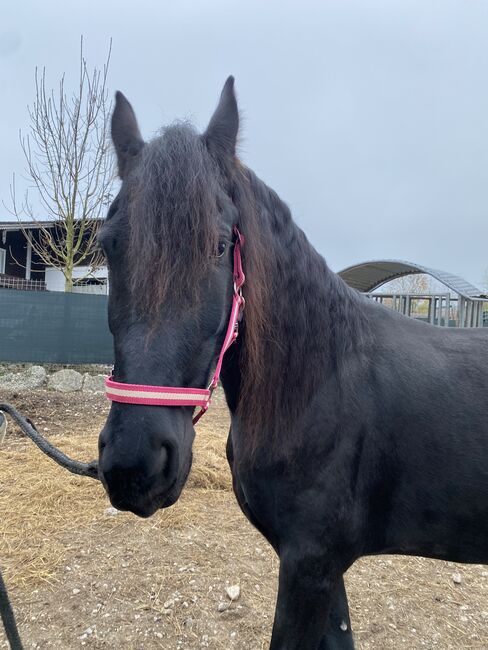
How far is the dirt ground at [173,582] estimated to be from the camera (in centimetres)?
268

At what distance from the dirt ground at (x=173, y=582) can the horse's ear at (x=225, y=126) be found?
8.72 ft

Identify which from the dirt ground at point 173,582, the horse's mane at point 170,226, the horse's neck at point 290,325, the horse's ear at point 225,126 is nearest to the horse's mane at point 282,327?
the horse's neck at point 290,325

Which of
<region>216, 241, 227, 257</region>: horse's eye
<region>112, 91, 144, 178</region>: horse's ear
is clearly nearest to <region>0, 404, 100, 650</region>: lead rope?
<region>216, 241, 227, 257</region>: horse's eye

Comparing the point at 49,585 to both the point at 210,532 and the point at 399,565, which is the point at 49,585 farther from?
the point at 399,565

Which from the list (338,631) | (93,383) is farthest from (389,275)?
(338,631)

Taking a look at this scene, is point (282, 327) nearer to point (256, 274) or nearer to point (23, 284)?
point (256, 274)

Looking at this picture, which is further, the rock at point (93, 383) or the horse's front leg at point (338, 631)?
the rock at point (93, 383)

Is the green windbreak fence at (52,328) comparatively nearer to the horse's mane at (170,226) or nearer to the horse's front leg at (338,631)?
the horse's front leg at (338,631)

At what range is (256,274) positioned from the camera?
1524mm

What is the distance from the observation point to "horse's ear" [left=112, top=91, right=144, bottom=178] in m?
1.63

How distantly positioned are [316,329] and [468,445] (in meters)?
0.76

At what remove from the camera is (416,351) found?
6.43 ft

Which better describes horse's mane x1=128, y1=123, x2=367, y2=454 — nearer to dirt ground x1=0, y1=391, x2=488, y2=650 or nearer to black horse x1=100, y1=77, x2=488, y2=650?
black horse x1=100, y1=77, x2=488, y2=650

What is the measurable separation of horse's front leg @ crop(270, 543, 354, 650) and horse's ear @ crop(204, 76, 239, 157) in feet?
4.85
